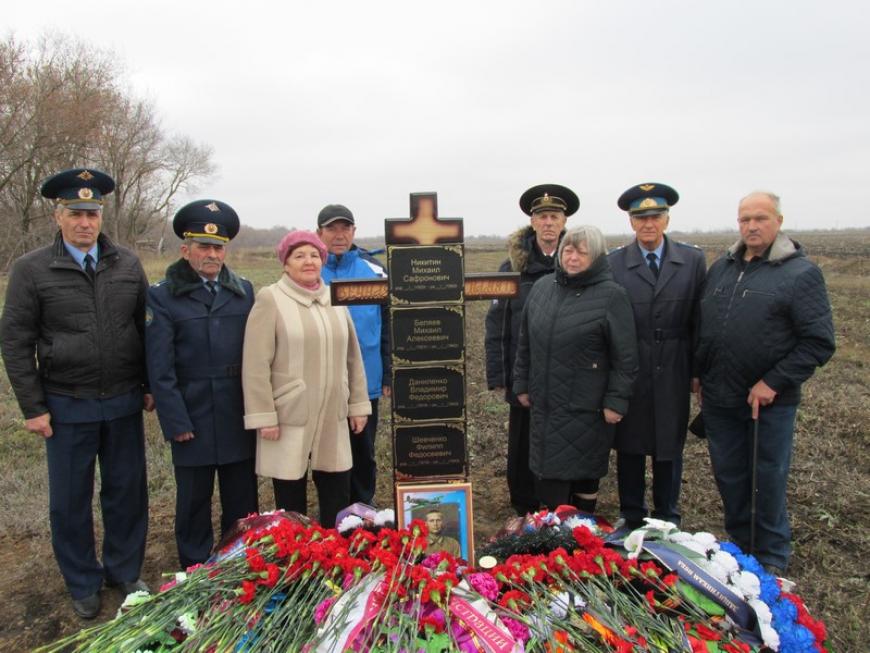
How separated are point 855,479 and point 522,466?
258cm

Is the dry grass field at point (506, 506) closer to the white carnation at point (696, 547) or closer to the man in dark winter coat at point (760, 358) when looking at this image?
the man in dark winter coat at point (760, 358)

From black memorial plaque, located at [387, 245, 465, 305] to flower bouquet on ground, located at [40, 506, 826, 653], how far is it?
1244 mm

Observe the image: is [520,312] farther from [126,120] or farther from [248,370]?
[126,120]

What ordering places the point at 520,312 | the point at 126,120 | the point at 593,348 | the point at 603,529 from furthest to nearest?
the point at 126,120
the point at 520,312
the point at 593,348
the point at 603,529

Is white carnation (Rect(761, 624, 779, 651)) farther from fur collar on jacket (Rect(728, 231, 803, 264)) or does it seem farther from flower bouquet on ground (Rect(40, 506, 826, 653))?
fur collar on jacket (Rect(728, 231, 803, 264))

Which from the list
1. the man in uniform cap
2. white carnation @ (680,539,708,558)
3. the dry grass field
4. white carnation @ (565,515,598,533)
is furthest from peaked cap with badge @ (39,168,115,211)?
white carnation @ (680,539,708,558)

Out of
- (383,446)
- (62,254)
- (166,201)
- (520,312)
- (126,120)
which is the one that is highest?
(126,120)

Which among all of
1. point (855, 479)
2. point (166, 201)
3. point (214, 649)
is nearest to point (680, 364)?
point (855, 479)

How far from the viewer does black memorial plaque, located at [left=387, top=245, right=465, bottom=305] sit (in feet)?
11.1

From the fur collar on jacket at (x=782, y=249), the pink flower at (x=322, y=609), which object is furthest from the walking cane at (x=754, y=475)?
the pink flower at (x=322, y=609)

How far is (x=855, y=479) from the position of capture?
471 centimetres

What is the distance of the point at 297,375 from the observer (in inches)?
131

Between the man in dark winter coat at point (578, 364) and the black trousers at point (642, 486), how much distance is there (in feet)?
1.52

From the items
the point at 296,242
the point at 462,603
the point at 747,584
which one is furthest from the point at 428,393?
the point at 747,584
